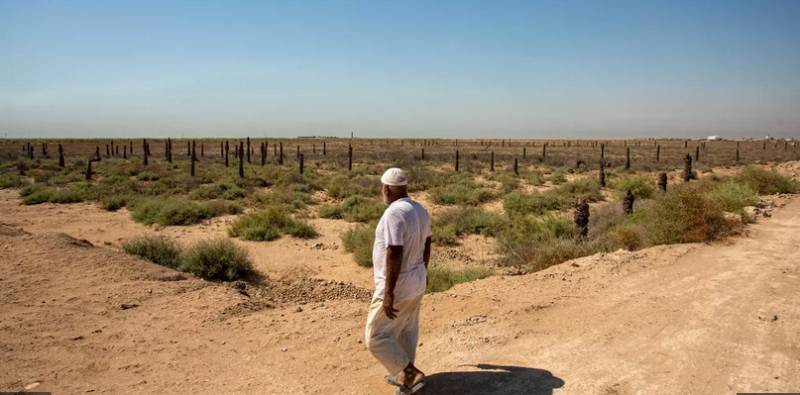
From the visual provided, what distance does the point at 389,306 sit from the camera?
3.82 metres

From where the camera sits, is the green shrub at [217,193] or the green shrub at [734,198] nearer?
the green shrub at [734,198]

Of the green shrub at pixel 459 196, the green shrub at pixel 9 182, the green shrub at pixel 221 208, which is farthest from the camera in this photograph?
the green shrub at pixel 9 182

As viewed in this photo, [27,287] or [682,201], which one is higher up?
[682,201]

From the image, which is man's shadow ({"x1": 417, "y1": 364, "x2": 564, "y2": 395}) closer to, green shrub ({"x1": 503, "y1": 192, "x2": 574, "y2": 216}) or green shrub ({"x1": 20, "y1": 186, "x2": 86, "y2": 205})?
green shrub ({"x1": 503, "y1": 192, "x2": 574, "y2": 216})

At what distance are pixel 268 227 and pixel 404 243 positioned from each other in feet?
34.8

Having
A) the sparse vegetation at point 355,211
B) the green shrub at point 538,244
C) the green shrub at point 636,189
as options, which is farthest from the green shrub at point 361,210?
the green shrub at point 636,189

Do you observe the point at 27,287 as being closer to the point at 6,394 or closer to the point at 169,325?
the point at 169,325

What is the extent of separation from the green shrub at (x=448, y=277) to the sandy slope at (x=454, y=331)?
3.21ft

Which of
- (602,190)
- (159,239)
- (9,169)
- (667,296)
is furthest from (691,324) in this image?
(9,169)

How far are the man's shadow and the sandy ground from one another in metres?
0.02

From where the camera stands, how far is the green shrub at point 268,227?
13.4m

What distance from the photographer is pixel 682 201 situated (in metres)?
9.52

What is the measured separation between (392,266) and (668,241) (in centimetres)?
769

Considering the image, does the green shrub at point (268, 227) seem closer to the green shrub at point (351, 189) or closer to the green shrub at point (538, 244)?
→ the green shrub at point (538, 244)
